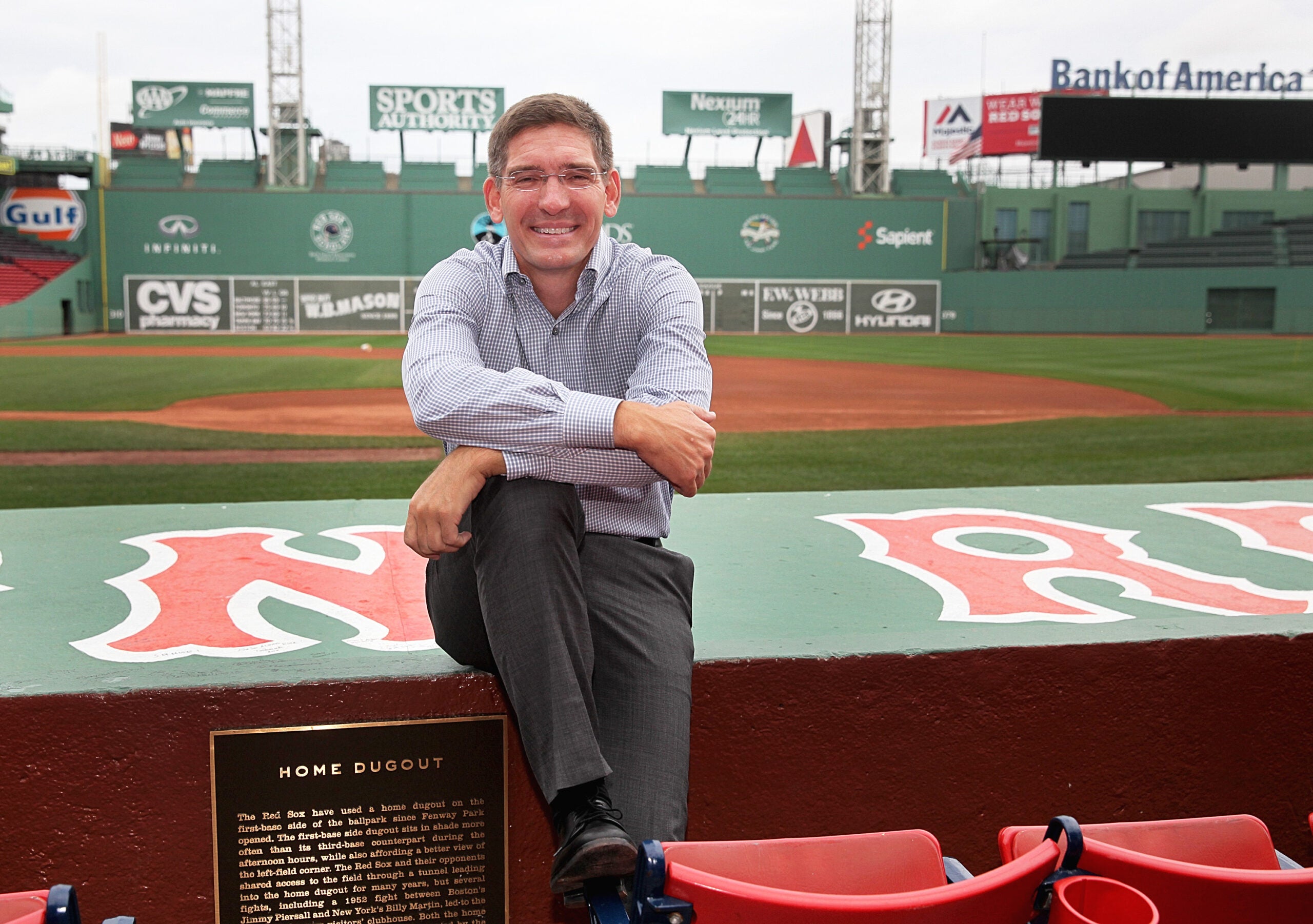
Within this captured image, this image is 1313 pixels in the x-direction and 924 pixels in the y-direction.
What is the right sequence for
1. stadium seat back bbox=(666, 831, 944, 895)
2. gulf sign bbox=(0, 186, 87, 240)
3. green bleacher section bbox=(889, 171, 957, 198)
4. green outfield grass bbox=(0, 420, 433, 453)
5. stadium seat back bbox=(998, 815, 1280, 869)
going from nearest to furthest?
1. stadium seat back bbox=(666, 831, 944, 895)
2. stadium seat back bbox=(998, 815, 1280, 869)
3. green outfield grass bbox=(0, 420, 433, 453)
4. gulf sign bbox=(0, 186, 87, 240)
5. green bleacher section bbox=(889, 171, 957, 198)

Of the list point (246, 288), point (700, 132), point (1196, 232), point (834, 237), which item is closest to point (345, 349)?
point (246, 288)

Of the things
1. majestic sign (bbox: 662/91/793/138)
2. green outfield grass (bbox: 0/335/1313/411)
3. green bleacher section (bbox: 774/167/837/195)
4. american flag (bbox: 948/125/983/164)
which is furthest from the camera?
american flag (bbox: 948/125/983/164)

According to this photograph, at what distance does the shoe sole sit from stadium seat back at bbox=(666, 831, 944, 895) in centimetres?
17

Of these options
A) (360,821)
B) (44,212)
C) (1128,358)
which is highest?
(44,212)

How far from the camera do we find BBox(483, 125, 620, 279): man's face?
86.5 inches

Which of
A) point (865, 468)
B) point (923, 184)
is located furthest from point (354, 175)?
point (865, 468)

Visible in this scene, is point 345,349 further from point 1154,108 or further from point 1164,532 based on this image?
point 1154,108

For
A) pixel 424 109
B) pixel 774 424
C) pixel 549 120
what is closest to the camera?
pixel 549 120

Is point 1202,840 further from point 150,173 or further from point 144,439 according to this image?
point 150,173

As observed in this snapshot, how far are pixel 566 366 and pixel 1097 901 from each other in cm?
144

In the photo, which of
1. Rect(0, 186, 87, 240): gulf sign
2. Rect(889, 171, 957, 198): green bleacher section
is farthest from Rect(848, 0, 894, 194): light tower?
Rect(0, 186, 87, 240): gulf sign

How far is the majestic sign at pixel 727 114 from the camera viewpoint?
128 ft

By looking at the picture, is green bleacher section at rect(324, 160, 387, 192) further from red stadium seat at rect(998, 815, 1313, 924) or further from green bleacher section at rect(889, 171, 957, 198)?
red stadium seat at rect(998, 815, 1313, 924)

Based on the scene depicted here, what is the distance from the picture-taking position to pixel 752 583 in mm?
2922
